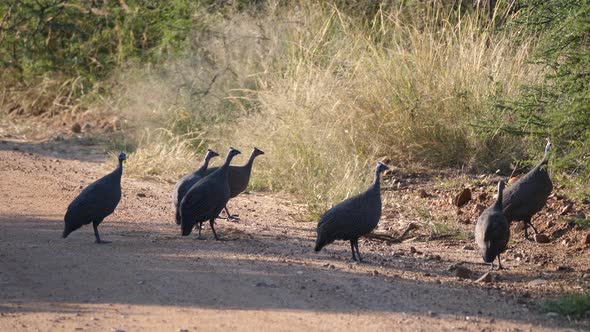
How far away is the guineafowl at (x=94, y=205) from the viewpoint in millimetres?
7891

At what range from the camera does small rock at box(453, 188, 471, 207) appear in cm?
998

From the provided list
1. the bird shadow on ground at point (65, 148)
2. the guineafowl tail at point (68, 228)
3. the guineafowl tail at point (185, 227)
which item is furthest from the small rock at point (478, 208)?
the bird shadow on ground at point (65, 148)

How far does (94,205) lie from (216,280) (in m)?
1.87

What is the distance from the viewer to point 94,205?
804 cm

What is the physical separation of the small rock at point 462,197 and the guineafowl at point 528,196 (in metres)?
1.24

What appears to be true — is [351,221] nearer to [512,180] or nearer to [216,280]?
[216,280]

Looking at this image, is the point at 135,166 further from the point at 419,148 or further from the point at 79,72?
the point at 79,72

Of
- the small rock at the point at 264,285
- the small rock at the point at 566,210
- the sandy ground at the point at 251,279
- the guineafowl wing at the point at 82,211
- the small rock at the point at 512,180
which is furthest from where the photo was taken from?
the small rock at the point at 512,180

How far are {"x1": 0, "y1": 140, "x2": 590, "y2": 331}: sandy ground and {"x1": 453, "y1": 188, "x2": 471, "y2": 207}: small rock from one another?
71cm

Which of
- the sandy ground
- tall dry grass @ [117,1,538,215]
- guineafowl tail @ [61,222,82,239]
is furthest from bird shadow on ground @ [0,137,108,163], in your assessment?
guineafowl tail @ [61,222,82,239]

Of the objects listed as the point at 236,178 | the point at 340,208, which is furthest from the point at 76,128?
the point at 340,208

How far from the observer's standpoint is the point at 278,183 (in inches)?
444

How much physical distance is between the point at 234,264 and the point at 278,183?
13.4ft

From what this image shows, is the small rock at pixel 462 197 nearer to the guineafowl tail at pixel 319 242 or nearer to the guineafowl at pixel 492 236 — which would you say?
the guineafowl at pixel 492 236
